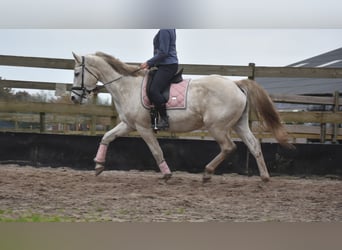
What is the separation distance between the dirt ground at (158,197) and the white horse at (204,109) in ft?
0.62

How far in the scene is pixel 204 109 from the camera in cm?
287

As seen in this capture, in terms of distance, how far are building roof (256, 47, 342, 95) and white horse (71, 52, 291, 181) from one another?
16 centimetres

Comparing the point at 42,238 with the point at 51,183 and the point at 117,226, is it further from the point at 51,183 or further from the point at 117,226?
the point at 51,183

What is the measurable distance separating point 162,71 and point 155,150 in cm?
56

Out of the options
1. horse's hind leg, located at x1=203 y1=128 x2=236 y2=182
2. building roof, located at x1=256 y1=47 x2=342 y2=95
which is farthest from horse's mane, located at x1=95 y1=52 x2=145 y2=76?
building roof, located at x1=256 y1=47 x2=342 y2=95

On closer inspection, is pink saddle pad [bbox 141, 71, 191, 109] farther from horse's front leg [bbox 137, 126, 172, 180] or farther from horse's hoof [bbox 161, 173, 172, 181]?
horse's hoof [bbox 161, 173, 172, 181]

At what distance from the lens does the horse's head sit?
8.68 ft

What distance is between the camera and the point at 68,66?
8.30 feet

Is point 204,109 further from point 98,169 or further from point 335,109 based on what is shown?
point 335,109

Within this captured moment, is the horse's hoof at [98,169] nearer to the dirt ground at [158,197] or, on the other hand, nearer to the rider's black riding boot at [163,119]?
the dirt ground at [158,197]

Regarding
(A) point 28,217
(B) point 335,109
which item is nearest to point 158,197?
(A) point 28,217

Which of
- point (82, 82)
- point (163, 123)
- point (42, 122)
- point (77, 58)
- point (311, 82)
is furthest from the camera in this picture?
point (42, 122)

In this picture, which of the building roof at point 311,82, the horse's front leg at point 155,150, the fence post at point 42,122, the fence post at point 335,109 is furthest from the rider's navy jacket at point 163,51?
the fence post at point 335,109

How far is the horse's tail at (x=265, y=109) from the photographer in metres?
2.79
